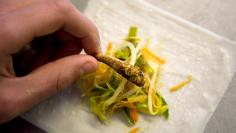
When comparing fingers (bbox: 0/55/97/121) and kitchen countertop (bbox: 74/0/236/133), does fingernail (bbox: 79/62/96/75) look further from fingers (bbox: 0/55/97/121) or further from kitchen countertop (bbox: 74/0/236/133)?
kitchen countertop (bbox: 74/0/236/133)

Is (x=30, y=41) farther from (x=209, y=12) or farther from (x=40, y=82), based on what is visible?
(x=209, y=12)

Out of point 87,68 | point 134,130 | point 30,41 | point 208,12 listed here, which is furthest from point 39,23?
point 208,12

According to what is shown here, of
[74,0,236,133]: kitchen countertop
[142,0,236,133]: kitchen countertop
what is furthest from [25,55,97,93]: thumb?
[142,0,236,133]: kitchen countertop

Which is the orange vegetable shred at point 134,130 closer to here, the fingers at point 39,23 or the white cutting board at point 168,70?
the white cutting board at point 168,70

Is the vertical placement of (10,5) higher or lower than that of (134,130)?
higher

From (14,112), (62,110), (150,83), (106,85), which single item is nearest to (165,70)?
(150,83)

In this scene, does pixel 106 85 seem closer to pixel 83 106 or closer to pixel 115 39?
pixel 83 106

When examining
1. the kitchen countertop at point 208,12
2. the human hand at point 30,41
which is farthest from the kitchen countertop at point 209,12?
the human hand at point 30,41
